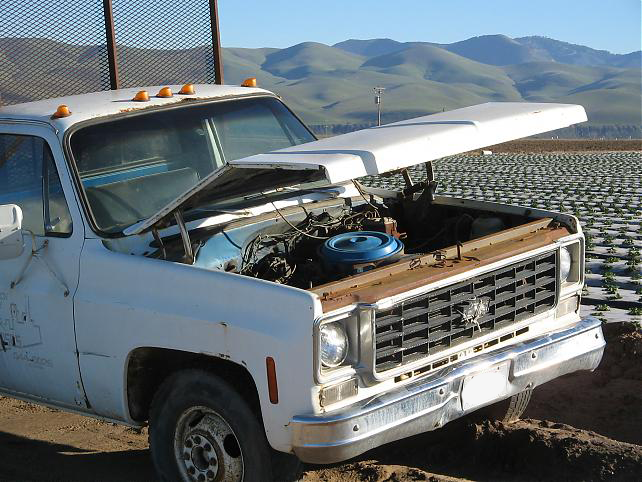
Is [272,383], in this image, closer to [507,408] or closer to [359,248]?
[359,248]

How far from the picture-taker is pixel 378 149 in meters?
4.18

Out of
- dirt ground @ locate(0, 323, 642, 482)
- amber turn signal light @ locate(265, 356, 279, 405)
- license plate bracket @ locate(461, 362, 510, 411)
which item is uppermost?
amber turn signal light @ locate(265, 356, 279, 405)

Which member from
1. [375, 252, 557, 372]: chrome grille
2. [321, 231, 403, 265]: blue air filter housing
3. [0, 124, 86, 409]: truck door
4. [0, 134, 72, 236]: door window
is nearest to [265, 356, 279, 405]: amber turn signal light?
[375, 252, 557, 372]: chrome grille

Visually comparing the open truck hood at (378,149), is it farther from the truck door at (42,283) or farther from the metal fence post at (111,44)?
the metal fence post at (111,44)

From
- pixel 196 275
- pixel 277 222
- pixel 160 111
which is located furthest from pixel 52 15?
pixel 196 275

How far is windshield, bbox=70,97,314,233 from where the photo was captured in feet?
16.4

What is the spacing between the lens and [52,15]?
9.26m

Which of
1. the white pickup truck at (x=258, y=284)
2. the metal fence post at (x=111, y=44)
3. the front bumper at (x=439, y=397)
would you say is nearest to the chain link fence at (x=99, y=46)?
the metal fence post at (x=111, y=44)

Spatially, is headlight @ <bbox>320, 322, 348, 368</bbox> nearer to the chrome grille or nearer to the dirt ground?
the chrome grille

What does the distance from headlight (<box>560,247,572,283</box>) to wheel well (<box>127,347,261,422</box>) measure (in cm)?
185

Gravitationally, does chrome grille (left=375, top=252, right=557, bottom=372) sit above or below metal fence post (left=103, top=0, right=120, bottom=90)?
below

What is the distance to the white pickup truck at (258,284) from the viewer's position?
156 inches

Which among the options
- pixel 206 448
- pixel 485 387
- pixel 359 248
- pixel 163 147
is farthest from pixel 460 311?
pixel 163 147

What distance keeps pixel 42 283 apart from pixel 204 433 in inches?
50.0
